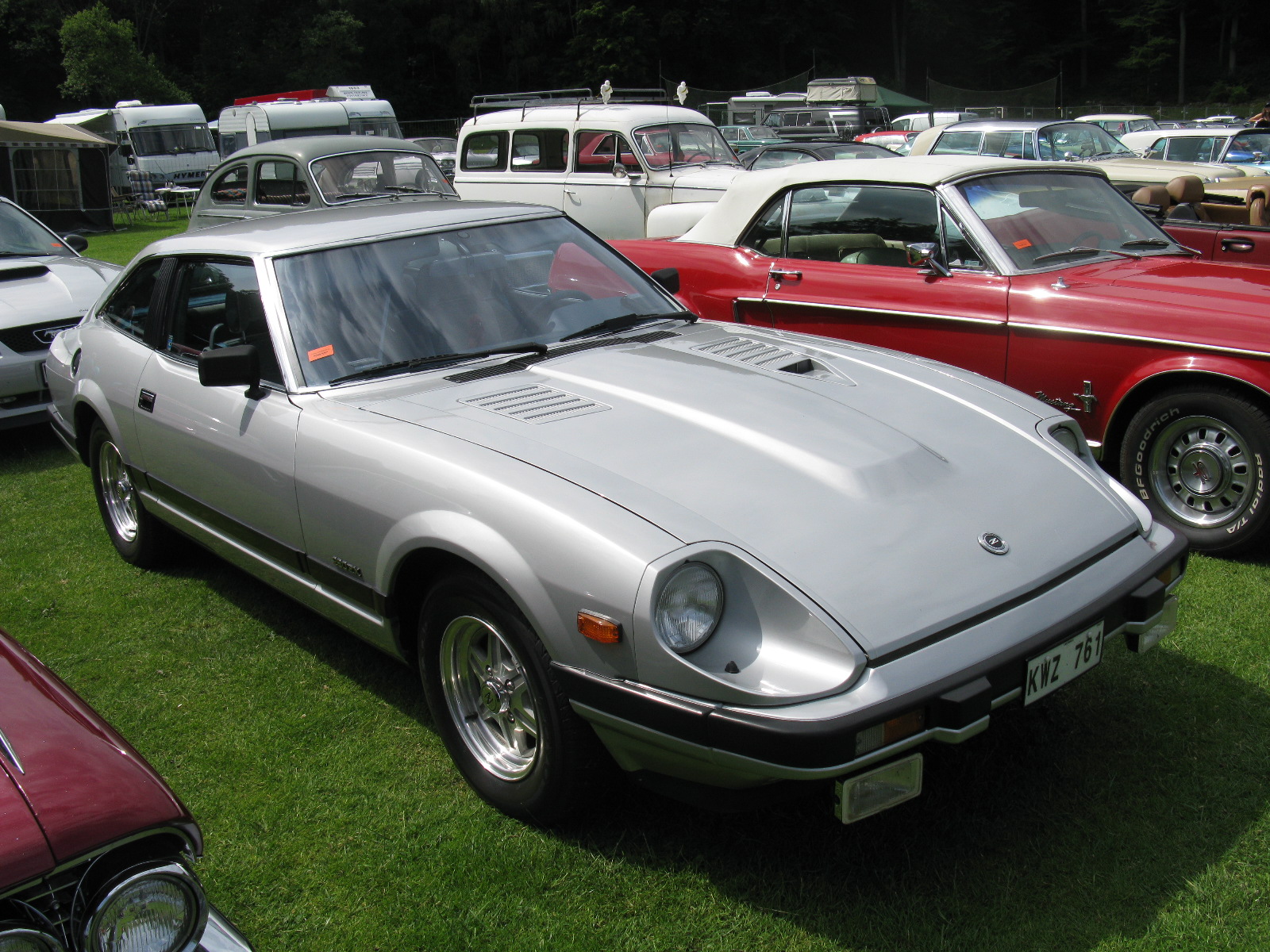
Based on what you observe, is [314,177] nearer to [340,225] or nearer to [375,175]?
[375,175]

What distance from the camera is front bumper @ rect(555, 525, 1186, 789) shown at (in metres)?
2.21

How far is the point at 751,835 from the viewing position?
282 cm

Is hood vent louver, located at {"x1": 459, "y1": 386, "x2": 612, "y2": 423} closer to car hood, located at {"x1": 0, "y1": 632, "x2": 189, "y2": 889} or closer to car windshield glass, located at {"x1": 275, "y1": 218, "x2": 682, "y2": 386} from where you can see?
car windshield glass, located at {"x1": 275, "y1": 218, "x2": 682, "y2": 386}

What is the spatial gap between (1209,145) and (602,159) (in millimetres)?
10521

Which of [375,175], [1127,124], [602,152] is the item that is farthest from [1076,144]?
[1127,124]

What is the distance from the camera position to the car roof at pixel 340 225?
3.73 m

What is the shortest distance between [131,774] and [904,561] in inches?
65.2

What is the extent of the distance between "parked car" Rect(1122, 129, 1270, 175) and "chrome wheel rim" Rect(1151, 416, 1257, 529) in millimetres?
11581

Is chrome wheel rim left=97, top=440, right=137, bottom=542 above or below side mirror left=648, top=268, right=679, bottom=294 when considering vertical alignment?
below

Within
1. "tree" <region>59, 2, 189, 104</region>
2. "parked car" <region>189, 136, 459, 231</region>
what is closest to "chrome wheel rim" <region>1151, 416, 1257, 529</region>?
"parked car" <region>189, 136, 459, 231</region>

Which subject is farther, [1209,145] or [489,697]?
[1209,145]

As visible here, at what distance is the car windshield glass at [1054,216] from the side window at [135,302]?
3742mm

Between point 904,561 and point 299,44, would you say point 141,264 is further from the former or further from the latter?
point 299,44

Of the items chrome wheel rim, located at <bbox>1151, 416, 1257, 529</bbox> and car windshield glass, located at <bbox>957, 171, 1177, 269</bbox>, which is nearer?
chrome wheel rim, located at <bbox>1151, 416, 1257, 529</bbox>
